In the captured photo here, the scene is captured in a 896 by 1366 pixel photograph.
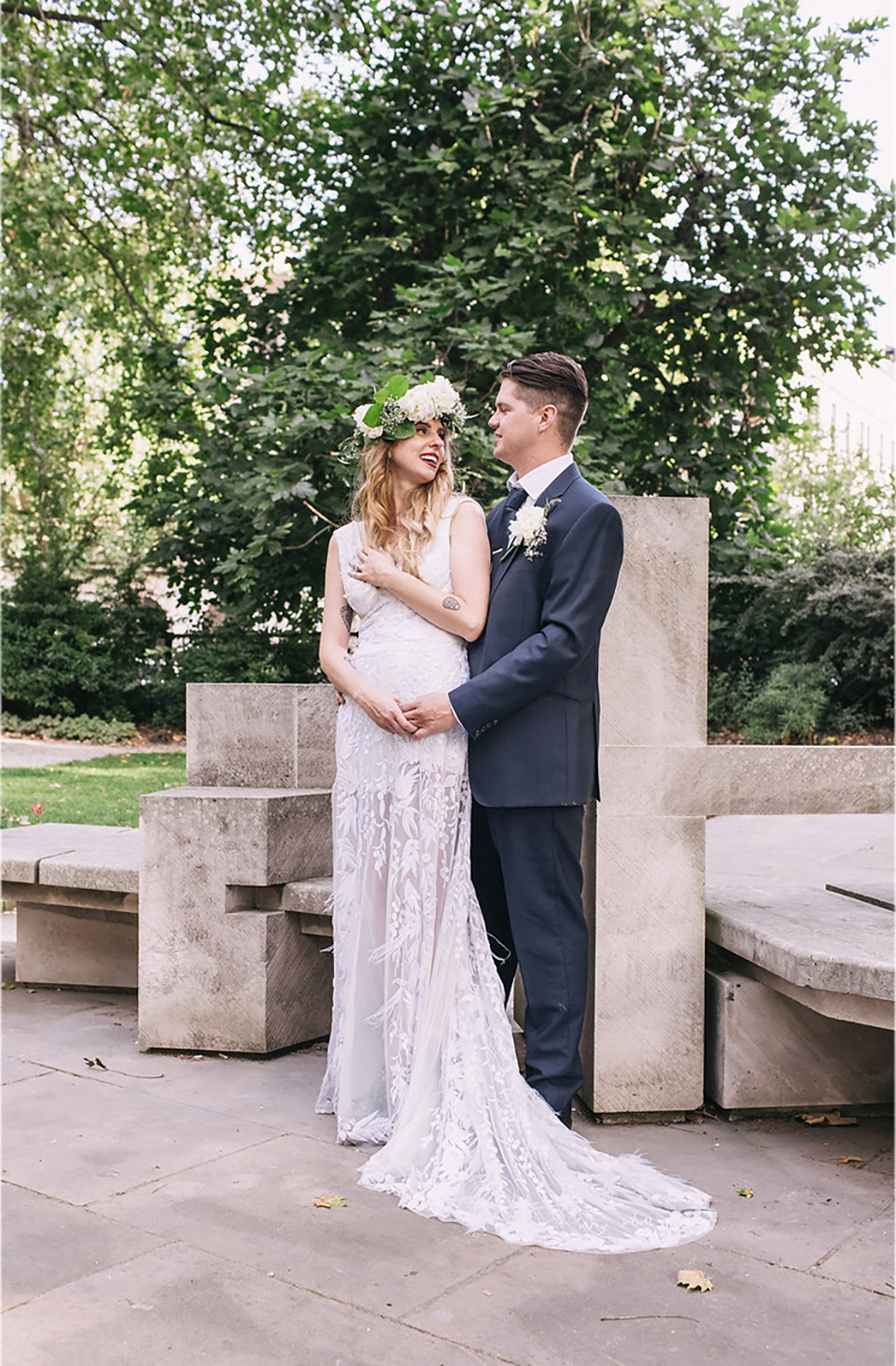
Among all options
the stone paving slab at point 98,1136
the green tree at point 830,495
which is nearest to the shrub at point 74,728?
the green tree at point 830,495

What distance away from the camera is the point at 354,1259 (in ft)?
9.55

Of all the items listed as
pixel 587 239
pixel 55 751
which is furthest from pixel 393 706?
pixel 55 751

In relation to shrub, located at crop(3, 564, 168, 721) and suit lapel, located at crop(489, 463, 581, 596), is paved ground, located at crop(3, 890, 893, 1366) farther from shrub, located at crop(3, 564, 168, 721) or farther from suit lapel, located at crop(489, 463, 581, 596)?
shrub, located at crop(3, 564, 168, 721)

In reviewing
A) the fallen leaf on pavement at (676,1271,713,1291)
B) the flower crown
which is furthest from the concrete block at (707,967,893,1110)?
the flower crown

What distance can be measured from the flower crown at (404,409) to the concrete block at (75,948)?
274cm

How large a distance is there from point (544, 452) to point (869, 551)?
1324cm

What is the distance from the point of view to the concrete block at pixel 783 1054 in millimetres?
3896

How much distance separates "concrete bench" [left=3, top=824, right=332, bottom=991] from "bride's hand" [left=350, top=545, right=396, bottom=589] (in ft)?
5.75

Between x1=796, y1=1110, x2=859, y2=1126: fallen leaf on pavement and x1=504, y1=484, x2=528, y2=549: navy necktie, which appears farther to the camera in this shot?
x1=796, y1=1110, x2=859, y2=1126: fallen leaf on pavement

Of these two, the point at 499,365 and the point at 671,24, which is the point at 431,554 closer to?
the point at 499,365

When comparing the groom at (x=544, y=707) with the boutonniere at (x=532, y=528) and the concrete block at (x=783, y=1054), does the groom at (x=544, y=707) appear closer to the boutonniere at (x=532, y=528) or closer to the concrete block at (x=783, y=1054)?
the boutonniere at (x=532, y=528)

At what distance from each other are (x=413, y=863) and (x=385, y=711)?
1.51 ft

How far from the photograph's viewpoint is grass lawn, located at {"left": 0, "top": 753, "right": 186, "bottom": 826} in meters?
10.0

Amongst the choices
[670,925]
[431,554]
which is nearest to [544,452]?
[431,554]
